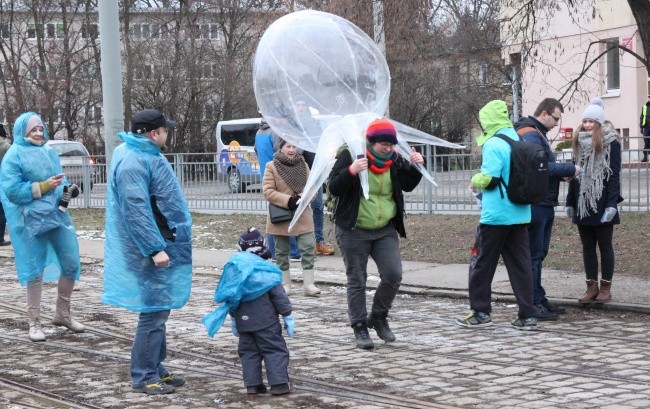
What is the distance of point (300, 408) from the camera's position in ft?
22.3

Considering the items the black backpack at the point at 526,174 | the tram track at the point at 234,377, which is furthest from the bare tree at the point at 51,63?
the black backpack at the point at 526,174

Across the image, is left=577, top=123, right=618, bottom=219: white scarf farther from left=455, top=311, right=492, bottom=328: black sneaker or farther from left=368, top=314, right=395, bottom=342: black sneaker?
left=368, top=314, right=395, bottom=342: black sneaker

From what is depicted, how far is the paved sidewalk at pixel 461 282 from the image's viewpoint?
10.5 m

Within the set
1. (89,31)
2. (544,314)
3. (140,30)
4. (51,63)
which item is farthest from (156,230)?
(51,63)

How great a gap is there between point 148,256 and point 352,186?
6.21ft

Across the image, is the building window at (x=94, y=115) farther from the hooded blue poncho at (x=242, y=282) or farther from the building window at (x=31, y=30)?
the hooded blue poncho at (x=242, y=282)

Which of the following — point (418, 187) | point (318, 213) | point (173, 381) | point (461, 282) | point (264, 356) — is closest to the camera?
point (264, 356)

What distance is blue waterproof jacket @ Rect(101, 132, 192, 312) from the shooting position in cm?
718

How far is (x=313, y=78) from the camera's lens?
8.86m

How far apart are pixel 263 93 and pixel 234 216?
1217cm

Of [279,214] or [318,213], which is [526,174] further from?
[318,213]

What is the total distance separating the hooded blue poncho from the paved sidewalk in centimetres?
418

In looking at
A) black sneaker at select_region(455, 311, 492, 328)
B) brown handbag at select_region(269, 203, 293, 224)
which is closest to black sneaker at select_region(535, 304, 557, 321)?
black sneaker at select_region(455, 311, 492, 328)

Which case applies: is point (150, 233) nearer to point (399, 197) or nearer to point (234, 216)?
point (399, 197)
